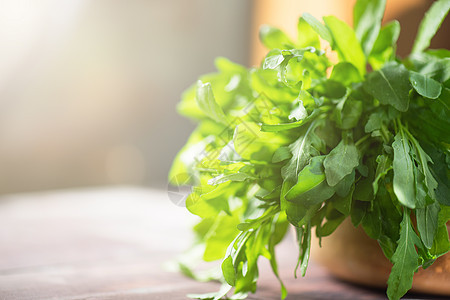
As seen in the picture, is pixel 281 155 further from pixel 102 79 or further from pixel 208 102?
pixel 102 79

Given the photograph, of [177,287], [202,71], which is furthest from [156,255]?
[202,71]

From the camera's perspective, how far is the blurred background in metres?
2.39

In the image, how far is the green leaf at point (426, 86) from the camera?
0.38 metres

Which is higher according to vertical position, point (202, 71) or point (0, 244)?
point (202, 71)

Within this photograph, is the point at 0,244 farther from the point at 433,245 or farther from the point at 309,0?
the point at 309,0

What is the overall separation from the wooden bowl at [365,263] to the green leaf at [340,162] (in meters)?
0.09

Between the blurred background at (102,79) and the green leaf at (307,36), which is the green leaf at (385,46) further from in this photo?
the blurred background at (102,79)

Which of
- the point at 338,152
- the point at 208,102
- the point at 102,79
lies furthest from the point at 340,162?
the point at 102,79

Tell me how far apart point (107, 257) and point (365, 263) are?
0.35 m

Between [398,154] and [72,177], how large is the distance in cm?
238

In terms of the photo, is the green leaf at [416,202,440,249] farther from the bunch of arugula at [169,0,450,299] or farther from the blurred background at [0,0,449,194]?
the blurred background at [0,0,449,194]

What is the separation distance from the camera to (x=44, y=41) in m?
2.44

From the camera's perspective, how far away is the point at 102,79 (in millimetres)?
2584

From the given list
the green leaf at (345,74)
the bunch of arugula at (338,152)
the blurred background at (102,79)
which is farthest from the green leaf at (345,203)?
the blurred background at (102,79)
